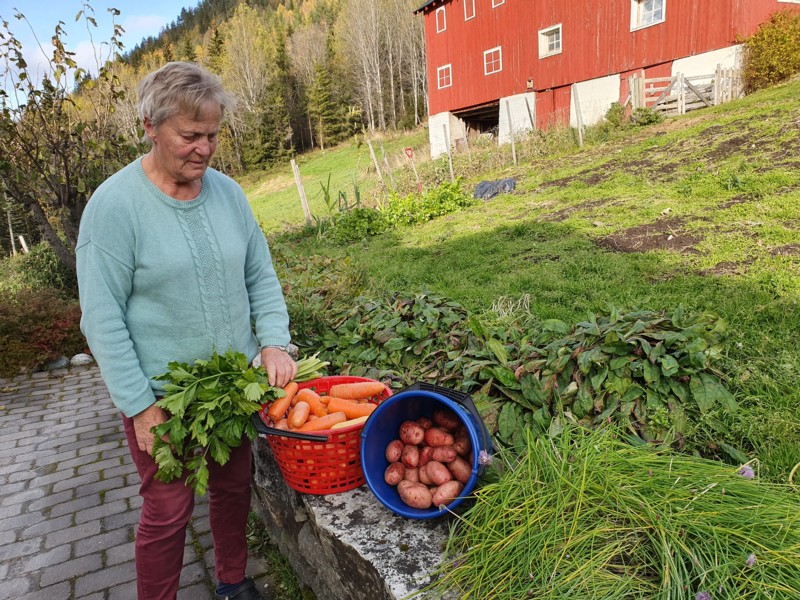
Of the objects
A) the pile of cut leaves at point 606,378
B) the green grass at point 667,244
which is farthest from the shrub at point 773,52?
the pile of cut leaves at point 606,378

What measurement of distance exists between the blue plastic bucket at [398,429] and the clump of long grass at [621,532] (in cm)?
12

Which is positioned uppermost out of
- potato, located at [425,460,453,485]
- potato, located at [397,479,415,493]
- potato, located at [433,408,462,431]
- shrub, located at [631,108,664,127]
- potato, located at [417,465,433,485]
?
shrub, located at [631,108,664,127]

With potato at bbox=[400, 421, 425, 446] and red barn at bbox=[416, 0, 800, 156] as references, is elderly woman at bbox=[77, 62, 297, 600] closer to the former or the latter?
potato at bbox=[400, 421, 425, 446]

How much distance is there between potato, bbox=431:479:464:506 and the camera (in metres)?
1.64

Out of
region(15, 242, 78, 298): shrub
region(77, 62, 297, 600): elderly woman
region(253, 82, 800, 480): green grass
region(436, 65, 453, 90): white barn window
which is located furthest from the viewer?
region(436, 65, 453, 90): white barn window

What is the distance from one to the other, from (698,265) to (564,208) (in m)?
3.90

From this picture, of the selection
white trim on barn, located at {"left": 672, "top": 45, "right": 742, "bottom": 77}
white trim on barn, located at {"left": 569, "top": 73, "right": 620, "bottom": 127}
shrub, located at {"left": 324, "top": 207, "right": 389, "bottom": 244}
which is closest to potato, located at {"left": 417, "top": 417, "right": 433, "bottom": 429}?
shrub, located at {"left": 324, "top": 207, "right": 389, "bottom": 244}

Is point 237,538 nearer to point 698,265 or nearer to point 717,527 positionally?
point 717,527

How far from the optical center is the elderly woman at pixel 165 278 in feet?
5.47

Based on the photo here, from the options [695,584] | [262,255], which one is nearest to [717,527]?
[695,584]

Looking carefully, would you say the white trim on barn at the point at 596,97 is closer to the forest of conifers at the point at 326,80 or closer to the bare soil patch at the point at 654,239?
the bare soil patch at the point at 654,239

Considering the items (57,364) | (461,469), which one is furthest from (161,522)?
(57,364)

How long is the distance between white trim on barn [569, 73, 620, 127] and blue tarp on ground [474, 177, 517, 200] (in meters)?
7.30

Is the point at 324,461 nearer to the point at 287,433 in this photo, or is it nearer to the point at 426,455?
the point at 287,433
